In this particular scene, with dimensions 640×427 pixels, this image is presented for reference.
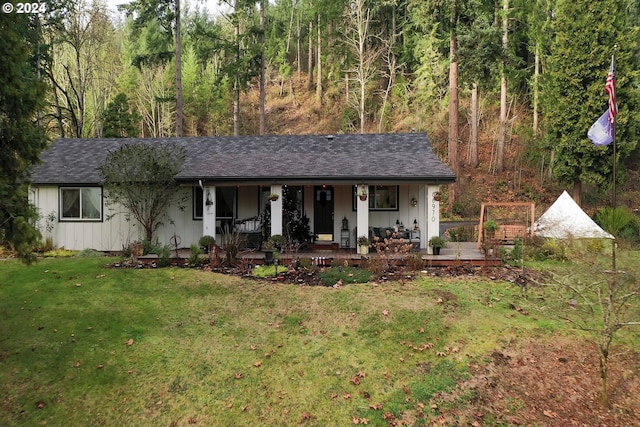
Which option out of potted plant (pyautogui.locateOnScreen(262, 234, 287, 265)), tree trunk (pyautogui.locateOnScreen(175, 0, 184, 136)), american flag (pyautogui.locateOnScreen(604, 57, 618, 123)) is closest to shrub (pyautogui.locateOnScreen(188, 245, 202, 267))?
potted plant (pyautogui.locateOnScreen(262, 234, 287, 265))

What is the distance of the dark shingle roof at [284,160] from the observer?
1148cm

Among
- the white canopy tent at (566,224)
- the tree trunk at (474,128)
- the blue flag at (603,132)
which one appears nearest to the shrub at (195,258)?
the white canopy tent at (566,224)

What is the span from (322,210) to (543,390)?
8.88 metres

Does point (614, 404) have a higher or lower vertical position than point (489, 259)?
lower

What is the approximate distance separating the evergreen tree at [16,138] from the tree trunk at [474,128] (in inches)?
946

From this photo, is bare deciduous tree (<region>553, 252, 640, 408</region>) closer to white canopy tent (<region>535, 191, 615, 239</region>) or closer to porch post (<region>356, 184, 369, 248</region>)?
porch post (<region>356, 184, 369, 248</region>)

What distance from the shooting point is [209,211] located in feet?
39.0

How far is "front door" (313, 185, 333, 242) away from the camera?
13.1m

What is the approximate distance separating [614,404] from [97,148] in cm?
1684

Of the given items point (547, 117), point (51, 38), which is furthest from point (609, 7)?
point (51, 38)

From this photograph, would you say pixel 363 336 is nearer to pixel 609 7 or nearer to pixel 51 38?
pixel 609 7

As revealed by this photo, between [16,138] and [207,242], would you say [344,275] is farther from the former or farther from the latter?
[16,138]

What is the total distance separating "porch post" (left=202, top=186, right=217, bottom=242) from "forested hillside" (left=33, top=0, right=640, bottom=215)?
1018 centimetres

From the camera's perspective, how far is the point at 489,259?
1041 cm
